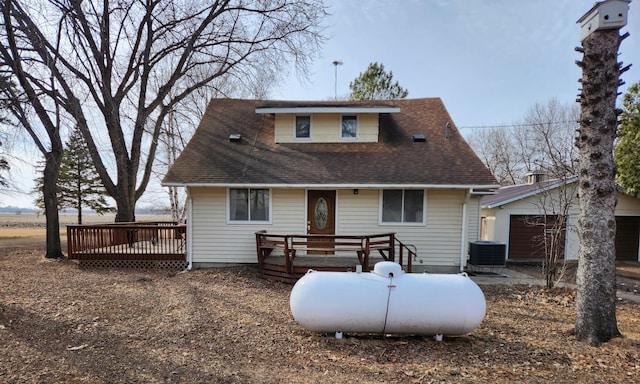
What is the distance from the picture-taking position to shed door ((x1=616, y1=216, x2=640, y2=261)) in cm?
1330

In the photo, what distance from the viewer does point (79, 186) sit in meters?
26.8

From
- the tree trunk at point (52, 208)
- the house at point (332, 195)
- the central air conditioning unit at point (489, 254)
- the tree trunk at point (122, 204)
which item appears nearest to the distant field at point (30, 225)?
the tree trunk at point (122, 204)

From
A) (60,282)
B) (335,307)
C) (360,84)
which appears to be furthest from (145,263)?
(360,84)

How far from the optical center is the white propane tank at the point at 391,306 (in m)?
4.45

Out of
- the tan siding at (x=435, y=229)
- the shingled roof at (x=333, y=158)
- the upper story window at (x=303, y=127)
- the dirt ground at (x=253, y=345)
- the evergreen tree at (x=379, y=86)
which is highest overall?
the evergreen tree at (x=379, y=86)

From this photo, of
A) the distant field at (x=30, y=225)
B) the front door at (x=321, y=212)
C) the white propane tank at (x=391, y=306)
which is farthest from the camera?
the distant field at (x=30, y=225)

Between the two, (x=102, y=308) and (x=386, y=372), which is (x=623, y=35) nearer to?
(x=386, y=372)

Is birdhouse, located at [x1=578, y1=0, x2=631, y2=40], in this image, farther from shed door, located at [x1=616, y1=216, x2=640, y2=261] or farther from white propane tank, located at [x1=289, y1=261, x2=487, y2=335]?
shed door, located at [x1=616, y1=216, x2=640, y2=261]

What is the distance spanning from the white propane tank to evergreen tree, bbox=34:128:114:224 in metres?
28.3

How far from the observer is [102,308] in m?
6.01

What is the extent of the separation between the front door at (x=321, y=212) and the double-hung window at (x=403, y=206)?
153 cm

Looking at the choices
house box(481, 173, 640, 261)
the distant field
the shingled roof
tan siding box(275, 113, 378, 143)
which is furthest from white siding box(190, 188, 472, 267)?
the distant field

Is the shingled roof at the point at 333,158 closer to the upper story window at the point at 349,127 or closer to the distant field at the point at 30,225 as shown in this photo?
the upper story window at the point at 349,127

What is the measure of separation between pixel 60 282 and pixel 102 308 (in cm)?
308
